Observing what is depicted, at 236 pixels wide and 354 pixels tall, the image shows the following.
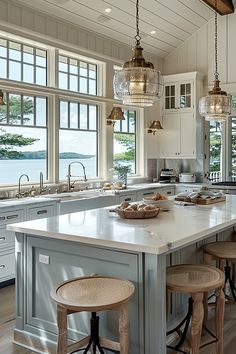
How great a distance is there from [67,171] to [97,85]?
62.2 inches

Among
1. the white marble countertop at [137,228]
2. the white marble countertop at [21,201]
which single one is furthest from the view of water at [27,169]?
the white marble countertop at [137,228]

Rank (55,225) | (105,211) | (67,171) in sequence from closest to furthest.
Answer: (55,225) < (105,211) < (67,171)

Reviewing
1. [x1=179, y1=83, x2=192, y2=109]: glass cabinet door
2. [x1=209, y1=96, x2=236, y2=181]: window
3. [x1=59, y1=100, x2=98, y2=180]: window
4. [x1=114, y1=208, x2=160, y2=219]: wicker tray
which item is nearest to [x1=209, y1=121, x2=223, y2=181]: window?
[x1=209, y1=96, x2=236, y2=181]: window

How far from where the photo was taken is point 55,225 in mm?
2955

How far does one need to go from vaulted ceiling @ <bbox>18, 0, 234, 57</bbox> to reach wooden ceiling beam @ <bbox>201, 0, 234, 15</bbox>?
186 mm

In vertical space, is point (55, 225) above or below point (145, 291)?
above

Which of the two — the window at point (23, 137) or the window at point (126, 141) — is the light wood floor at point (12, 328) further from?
the window at point (126, 141)

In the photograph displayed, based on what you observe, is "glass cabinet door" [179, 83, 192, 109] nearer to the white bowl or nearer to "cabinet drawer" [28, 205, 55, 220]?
"cabinet drawer" [28, 205, 55, 220]

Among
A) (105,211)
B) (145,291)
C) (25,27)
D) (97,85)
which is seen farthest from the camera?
(97,85)

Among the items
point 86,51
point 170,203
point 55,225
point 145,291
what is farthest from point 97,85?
point 145,291

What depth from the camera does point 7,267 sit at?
14.3 ft

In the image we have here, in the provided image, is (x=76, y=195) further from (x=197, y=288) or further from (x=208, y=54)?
(x=208, y=54)

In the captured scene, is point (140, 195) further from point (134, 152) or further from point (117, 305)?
point (117, 305)

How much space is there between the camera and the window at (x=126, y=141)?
7.03 metres
